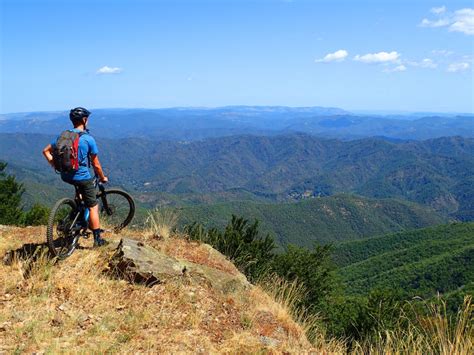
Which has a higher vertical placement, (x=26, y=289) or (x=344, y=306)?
(x=26, y=289)

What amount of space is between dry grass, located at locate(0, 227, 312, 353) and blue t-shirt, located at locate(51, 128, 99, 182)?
1.46m

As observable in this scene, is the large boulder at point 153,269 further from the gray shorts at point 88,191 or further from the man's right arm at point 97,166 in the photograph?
the man's right arm at point 97,166

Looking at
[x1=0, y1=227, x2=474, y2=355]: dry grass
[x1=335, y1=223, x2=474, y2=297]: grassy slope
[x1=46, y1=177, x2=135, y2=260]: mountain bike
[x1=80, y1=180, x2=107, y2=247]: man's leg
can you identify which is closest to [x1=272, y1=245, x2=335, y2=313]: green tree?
[x1=46, y1=177, x2=135, y2=260]: mountain bike

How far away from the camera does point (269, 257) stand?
23.0 m

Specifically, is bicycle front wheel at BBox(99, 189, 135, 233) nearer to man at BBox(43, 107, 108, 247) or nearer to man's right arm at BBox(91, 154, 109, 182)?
man's right arm at BBox(91, 154, 109, 182)

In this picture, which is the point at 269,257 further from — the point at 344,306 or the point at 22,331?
the point at 22,331

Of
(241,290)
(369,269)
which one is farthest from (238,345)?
(369,269)

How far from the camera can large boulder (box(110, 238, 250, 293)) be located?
22.5ft

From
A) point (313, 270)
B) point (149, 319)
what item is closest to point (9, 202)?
point (313, 270)

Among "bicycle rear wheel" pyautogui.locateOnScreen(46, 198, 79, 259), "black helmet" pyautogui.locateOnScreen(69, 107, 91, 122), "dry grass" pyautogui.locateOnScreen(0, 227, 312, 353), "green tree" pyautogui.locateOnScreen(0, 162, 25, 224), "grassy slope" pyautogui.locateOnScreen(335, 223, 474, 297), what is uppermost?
"black helmet" pyautogui.locateOnScreen(69, 107, 91, 122)

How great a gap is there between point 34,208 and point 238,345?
31711 millimetres

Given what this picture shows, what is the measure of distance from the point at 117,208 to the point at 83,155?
277cm

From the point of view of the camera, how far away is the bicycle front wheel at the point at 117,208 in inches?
368

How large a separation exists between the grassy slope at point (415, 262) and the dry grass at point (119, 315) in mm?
62197
